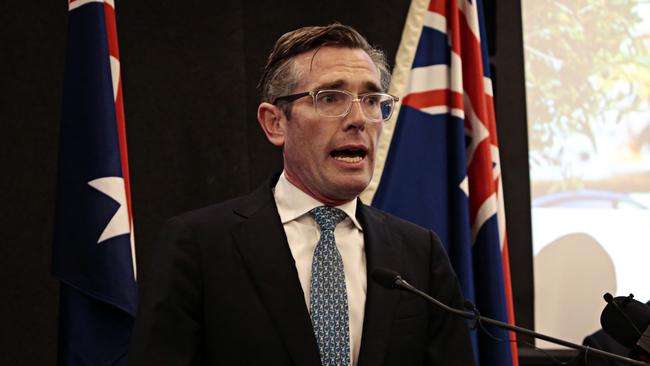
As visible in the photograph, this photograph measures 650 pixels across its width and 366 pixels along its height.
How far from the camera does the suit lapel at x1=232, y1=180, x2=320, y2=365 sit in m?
1.75

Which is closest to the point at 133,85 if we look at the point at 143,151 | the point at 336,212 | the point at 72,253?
the point at 143,151

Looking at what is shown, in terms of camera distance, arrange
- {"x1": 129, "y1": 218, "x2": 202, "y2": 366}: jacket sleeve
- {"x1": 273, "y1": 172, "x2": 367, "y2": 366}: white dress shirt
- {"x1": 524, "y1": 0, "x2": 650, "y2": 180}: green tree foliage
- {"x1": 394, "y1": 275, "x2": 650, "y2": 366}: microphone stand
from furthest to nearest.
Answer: {"x1": 524, "y1": 0, "x2": 650, "y2": 180}: green tree foliage < {"x1": 273, "y1": 172, "x2": 367, "y2": 366}: white dress shirt < {"x1": 129, "y1": 218, "x2": 202, "y2": 366}: jacket sleeve < {"x1": 394, "y1": 275, "x2": 650, "y2": 366}: microphone stand

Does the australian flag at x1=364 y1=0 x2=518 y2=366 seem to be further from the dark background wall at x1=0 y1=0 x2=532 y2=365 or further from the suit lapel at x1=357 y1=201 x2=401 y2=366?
the suit lapel at x1=357 y1=201 x2=401 y2=366

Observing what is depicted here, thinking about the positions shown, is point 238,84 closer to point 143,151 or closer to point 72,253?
point 143,151

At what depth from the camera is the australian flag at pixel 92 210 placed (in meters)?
2.40

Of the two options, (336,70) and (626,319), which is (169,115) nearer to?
(336,70)

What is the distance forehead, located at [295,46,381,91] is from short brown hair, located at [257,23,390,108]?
0.06 feet

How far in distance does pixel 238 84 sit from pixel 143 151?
1.63ft

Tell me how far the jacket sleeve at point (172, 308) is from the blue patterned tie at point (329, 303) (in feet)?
0.86

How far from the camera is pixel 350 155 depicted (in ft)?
6.42

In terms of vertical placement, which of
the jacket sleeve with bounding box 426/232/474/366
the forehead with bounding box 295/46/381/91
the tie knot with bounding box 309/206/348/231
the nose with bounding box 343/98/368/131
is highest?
the forehead with bounding box 295/46/381/91

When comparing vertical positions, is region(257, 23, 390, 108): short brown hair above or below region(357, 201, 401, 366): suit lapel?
above

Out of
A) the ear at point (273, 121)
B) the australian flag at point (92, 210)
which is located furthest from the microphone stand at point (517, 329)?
the australian flag at point (92, 210)

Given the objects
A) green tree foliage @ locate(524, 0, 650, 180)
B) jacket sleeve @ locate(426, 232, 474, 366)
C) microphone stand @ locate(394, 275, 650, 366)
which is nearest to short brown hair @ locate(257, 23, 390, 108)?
jacket sleeve @ locate(426, 232, 474, 366)
